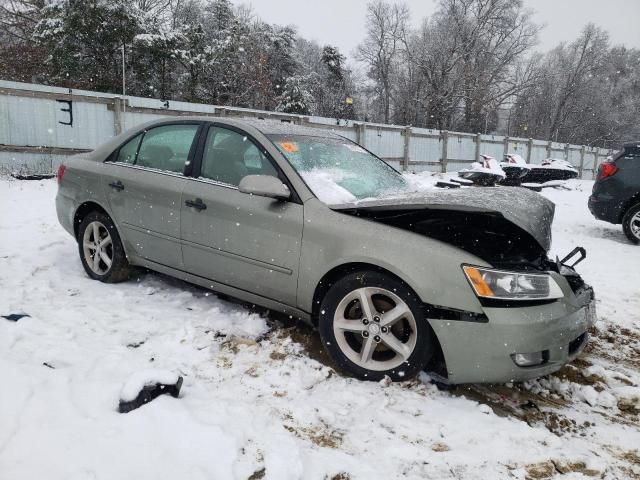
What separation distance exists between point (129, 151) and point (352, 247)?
247cm

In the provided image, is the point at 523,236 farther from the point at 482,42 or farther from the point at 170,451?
the point at 482,42

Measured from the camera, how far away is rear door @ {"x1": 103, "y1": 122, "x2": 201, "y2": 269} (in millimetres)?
3465

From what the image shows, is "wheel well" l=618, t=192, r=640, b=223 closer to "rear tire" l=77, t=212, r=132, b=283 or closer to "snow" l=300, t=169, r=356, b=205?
"snow" l=300, t=169, r=356, b=205

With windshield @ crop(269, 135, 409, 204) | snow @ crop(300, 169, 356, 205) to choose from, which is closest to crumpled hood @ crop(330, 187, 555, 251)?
snow @ crop(300, 169, 356, 205)

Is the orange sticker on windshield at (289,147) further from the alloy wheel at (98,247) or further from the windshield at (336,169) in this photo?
the alloy wheel at (98,247)

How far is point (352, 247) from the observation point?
8.55ft

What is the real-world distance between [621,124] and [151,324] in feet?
219

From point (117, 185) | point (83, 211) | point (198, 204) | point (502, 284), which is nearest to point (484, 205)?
point (502, 284)

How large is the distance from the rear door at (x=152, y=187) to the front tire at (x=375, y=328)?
1.45 metres

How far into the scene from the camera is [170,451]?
6.16 feet

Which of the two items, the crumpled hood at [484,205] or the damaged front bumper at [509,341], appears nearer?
the damaged front bumper at [509,341]

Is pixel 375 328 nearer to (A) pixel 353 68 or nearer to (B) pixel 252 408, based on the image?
(B) pixel 252 408

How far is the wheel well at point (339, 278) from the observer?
254cm

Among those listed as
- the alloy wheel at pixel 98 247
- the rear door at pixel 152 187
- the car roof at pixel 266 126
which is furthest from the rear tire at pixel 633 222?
the alloy wheel at pixel 98 247
